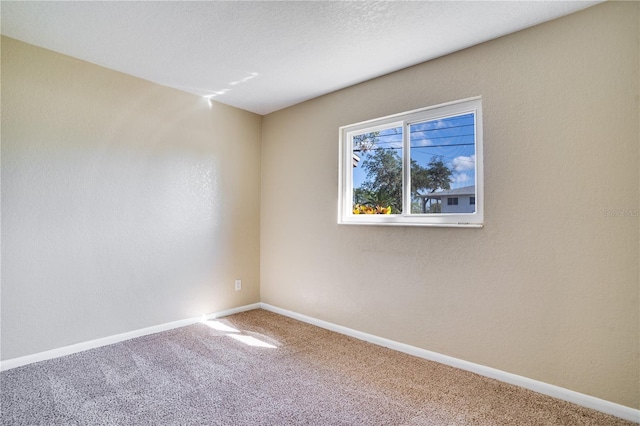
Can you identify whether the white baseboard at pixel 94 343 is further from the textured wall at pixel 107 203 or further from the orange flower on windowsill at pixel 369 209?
the orange flower on windowsill at pixel 369 209

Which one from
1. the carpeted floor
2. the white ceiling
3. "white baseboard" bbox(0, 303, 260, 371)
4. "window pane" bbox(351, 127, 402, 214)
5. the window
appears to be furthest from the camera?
"window pane" bbox(351, 127, 402, 214)

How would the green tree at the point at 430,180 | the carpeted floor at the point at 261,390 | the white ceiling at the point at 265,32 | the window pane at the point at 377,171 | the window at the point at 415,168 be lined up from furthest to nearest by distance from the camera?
the window pane at the point at 377,171 < the green tree at the point at 430,180 < the window at the point at 415,168 < the white ceiling at the point at 265,32 < the carpeted floor at the point at 261,390

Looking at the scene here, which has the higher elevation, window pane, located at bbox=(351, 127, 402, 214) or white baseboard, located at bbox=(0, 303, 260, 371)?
window pane, located at bbox=(351, 127, 402, 214)

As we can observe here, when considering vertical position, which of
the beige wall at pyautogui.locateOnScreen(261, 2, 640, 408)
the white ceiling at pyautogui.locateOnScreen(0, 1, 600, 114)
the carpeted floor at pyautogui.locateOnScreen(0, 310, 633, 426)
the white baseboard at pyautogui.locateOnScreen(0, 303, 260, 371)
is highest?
the white ceiling at pyautogui.locateOnScreen(0, 1, 600, 114)

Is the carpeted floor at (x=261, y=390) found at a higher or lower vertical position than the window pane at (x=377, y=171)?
lower

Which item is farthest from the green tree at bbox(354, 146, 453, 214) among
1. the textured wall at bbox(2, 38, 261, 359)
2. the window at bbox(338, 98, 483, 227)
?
the textured wall at bbox(2, 38, 261, 359)

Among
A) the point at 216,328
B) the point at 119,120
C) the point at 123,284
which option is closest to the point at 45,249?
the point at 123,284

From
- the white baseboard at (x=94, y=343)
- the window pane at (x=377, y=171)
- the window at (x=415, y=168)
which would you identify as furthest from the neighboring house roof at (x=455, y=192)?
the white baseboard at (x=94, y=343)

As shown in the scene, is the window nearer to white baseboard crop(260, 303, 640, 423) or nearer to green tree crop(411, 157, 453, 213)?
green tree crop(411, 157, 453, 213)

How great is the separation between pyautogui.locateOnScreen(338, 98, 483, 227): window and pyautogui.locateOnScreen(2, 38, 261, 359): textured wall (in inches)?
56.5

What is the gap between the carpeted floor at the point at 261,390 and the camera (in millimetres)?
1753

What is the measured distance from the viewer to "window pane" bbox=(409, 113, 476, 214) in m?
2.41

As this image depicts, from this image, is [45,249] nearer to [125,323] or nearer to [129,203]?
[129,203]

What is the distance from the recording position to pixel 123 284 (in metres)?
2.82
